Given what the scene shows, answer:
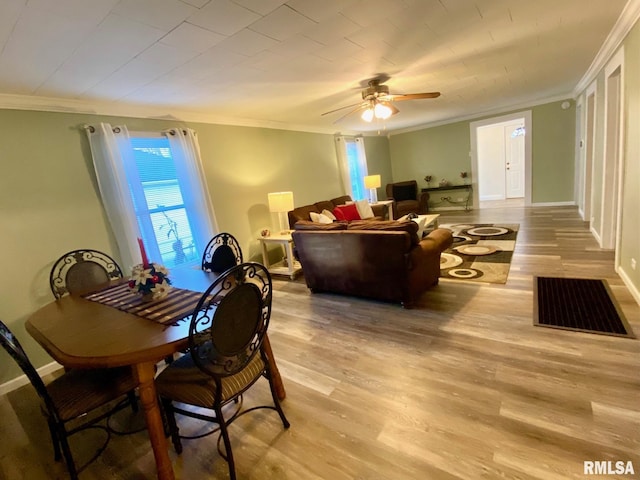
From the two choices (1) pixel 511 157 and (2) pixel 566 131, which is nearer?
(2) pixel 566 131

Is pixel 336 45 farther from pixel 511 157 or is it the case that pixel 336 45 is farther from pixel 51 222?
pixel 511 157

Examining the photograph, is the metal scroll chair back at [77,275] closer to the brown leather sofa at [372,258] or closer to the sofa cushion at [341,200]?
the brown leather sofa at [372,258]

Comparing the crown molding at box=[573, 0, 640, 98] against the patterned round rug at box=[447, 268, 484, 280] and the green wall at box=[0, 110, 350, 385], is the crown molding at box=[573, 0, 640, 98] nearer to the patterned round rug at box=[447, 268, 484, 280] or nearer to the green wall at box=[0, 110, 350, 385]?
the patterned round rug at box=[447, 268, 484, 280]

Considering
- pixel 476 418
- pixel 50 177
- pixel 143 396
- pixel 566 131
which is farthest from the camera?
pixel 566 131

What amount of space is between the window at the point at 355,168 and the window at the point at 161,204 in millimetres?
3856

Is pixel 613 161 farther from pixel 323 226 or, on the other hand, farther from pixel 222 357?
pixel 222 357

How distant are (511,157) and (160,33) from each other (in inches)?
380

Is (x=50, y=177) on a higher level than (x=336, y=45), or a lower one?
lower

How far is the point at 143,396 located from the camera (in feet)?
4.58

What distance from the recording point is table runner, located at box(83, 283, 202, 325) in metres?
1.68

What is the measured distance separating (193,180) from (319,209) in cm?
244

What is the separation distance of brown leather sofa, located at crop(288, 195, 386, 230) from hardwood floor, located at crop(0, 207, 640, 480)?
248 centimetres

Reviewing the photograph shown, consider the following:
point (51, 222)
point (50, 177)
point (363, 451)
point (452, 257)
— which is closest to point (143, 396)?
point (363, 451)

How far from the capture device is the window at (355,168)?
267 inches
